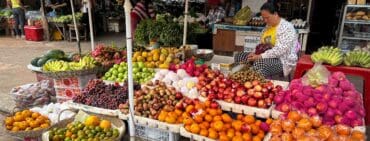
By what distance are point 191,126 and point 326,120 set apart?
1.22m

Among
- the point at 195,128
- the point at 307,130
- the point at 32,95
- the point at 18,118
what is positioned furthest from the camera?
the point at 32,95

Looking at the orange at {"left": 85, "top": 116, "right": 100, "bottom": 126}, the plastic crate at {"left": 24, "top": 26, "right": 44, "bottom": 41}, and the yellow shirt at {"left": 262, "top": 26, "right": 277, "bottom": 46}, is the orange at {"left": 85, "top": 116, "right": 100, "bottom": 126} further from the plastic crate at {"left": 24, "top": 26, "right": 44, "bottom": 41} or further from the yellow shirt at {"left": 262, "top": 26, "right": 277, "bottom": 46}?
the plastic crate at {"left": 24, "top": 26, "right": 44, "bottom": 41}

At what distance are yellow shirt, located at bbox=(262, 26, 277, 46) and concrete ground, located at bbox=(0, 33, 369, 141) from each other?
6.89 ft

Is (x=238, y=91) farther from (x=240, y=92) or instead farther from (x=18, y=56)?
(x=18, y=56)

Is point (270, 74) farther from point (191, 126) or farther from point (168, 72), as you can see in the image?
point (191, 126)

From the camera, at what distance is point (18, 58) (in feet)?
27.5

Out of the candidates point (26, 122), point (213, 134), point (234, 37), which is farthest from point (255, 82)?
point (234, 37)

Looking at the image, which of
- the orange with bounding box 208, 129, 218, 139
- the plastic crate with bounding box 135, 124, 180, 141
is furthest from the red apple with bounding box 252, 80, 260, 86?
the plastic crate with bounding box 135, 124, 180, 141

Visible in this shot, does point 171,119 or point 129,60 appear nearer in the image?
point 129,60

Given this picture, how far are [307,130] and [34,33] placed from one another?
34.9ft

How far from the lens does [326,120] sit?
9.28 ft

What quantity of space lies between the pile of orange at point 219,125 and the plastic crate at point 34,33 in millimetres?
9495

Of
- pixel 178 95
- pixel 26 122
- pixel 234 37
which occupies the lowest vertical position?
pixel 26 122

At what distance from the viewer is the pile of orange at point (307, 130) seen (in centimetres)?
254
